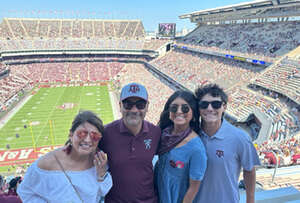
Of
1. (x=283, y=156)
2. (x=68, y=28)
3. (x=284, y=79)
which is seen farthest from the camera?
(x=68, y=28)

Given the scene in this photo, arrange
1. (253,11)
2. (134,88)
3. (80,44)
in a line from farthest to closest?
1. (80,44)
2. (253,11)
3. (134,88)

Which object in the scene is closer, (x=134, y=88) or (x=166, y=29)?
(x=134, y=88)

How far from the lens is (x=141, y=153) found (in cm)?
242

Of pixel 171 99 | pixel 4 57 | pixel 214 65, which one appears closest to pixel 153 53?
pixel 214 65

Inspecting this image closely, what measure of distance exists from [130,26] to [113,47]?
38.2 feet

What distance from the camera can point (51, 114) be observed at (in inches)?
1041

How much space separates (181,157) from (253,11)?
120ft


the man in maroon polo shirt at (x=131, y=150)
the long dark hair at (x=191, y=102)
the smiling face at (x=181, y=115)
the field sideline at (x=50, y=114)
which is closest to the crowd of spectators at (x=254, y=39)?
the field sideline at (x=50, y=114)

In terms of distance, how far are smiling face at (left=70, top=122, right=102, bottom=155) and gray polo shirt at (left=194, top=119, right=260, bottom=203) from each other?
1.28m

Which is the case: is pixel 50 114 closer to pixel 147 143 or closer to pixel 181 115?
pixel 147 143

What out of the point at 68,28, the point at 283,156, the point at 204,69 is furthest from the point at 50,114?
the point at 68,28

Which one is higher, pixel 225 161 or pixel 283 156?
pixel 225 161

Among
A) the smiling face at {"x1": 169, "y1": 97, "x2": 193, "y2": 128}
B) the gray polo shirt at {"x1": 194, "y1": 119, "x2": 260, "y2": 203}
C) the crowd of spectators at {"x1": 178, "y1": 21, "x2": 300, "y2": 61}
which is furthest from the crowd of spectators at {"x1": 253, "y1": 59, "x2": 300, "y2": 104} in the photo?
the smiling face at {"x1": 169, "y1": 97, "x2": 193, "y2": 128}

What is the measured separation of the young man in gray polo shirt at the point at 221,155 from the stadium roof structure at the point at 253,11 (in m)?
30.1
